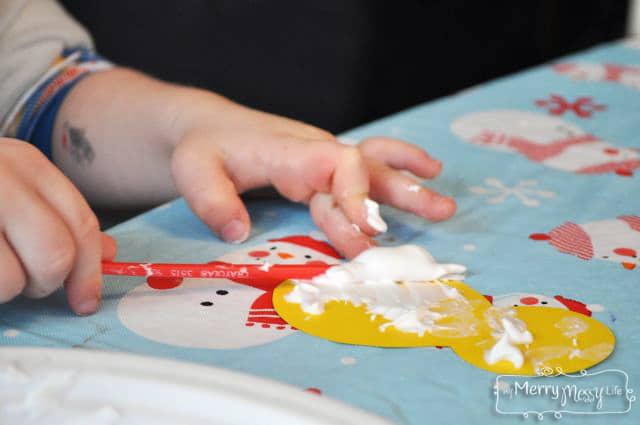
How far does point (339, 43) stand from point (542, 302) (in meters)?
1.36

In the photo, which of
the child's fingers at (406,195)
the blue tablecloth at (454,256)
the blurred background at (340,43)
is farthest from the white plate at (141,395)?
the blurred background at (340,43)

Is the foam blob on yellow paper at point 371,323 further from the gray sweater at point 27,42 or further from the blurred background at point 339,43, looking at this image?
the blurred background at point 339,43

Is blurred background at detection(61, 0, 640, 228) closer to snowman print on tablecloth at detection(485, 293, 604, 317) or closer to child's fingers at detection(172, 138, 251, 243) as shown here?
child's fingers at detection(172, 138, 251, 243)

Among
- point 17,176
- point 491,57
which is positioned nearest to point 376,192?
point 17,176

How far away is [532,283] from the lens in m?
0.51

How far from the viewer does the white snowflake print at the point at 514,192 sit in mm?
651

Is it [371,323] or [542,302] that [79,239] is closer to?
[371,323]

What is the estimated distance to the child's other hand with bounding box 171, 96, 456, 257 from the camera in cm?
58

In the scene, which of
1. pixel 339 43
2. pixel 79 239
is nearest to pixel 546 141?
pixel 79 239

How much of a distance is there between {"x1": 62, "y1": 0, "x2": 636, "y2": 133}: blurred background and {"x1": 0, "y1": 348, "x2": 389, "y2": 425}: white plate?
109cm

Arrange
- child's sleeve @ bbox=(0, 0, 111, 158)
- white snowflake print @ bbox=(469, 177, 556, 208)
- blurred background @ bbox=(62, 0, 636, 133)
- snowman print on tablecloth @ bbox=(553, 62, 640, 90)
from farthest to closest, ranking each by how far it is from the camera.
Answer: blurred background @ bbox=(62, 0, 636, 133) → snowman print on tablecloth @ bbox=(553, 62, 640, 90) → child's sleeve @ bbox=(0, 0, 111, 158) → white snowflake print @ bbox=(469, 177, 556, 208)

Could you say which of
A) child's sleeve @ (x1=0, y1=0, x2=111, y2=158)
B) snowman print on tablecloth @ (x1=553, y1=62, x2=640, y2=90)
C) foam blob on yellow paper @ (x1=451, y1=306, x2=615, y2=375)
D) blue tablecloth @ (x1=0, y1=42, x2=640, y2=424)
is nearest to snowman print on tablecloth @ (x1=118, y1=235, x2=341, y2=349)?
blue tablecloth @ (x1=0, y1=42, x2=640, y2=424)

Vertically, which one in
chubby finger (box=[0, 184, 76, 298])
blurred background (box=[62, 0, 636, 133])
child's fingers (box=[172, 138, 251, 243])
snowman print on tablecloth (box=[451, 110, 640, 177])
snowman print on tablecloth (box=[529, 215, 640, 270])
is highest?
chubby finger (box=[0, 184, 76, 298])

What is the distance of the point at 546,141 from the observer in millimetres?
794
